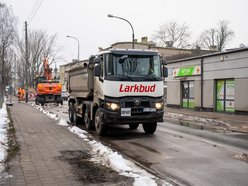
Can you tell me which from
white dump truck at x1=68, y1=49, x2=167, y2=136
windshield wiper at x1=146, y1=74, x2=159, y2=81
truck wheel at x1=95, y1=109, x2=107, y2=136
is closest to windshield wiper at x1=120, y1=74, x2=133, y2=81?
white dump truck at x1=68, y1=49, x2=167, y2=136

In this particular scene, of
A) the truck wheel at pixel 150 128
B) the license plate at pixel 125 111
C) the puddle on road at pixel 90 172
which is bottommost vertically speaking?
the puddle on road at pixel 90 172

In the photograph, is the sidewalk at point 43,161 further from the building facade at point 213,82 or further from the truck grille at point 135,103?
the building facade at point 213,82

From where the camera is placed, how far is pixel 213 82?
2639 centimetres

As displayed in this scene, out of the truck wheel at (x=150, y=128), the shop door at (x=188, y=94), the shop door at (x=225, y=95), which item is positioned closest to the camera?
the truck wheel at (x=150, y=128)

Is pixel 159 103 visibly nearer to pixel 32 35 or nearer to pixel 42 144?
pixel 42 144

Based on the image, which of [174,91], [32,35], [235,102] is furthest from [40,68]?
[235,102]

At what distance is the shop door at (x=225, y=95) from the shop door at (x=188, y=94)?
3.73 m

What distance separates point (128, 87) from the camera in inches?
491

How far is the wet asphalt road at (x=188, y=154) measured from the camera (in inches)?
282

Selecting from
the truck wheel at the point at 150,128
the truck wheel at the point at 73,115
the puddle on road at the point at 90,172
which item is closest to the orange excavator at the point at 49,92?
the truck wheel at the point at 73,115

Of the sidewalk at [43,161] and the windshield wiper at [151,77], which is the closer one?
the sidewalk at [43,161]

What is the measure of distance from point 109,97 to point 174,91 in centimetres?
2106

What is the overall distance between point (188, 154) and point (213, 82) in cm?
1773

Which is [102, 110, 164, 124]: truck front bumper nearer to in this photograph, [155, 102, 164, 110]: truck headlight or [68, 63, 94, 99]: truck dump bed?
[155, 102, 164, 110]: truck headlight
